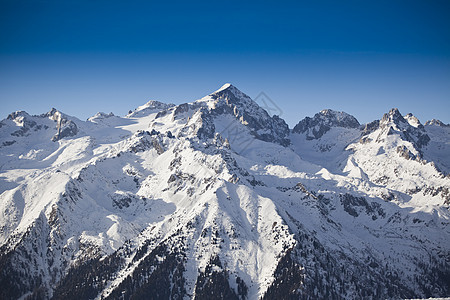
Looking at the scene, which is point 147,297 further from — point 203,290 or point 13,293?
point 13,293

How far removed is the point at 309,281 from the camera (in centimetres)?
19388

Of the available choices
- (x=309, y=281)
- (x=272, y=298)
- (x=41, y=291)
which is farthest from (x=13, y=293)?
(x=309, y=281)

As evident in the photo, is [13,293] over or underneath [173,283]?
underneath

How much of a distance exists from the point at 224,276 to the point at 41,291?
333 feet

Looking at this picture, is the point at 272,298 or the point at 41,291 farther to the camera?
the point at 41,291

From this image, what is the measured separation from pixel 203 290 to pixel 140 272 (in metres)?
36.5

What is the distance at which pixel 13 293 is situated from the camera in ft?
640

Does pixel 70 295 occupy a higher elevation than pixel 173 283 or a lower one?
lower

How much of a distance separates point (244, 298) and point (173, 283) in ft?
129

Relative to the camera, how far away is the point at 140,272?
653 feet

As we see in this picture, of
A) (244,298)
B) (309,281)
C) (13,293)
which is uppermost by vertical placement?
(309,281)

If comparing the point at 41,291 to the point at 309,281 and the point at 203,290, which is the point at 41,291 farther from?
the point at 309,281

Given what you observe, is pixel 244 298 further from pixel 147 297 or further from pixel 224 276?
pixel 147 297

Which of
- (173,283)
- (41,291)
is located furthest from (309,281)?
(41,291)
